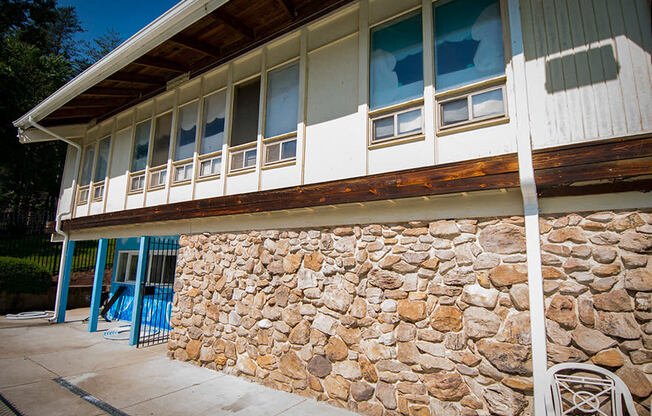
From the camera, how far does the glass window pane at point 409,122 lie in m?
4.30

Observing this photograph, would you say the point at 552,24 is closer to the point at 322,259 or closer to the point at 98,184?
the point at 322,259

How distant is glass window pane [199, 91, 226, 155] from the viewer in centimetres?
674

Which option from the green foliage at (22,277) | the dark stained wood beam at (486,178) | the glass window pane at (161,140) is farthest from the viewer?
the green foliage at (22,277)

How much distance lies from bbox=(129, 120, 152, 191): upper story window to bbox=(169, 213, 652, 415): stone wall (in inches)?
161

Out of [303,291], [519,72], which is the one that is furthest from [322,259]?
[519,72]

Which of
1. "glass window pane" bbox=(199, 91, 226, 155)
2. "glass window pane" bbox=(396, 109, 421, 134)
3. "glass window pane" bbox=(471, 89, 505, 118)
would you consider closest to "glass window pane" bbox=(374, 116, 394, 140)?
"glass window pane" bbox=(396, 109, 421, 134)

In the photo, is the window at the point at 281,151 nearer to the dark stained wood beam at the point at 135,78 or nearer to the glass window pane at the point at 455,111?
the glass window pane at the point at 455,111

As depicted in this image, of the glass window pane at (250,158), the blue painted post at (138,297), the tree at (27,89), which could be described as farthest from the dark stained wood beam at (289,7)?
the tree at (27,89)

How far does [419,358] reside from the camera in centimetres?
379

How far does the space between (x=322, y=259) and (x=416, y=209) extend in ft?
4.93

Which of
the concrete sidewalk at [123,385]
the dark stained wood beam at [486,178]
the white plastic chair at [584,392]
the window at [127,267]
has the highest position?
the dark stained wood beam at [486,178]

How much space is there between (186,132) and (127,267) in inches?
262

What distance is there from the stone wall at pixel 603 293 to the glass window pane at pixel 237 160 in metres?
4.80

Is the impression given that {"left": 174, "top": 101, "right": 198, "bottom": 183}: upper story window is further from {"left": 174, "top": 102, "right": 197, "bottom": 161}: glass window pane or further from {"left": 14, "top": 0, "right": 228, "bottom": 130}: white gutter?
{"left": 14, "top": 0, "right": 228, "bottom": 130}: white gutter
